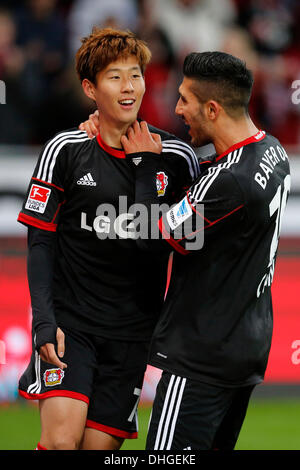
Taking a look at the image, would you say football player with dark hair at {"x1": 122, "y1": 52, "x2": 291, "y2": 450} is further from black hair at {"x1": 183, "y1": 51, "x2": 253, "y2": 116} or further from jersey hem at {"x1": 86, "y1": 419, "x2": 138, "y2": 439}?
jersey hem at {"x1": 86, "y1": 419, "x2": 138, "y2": 439}

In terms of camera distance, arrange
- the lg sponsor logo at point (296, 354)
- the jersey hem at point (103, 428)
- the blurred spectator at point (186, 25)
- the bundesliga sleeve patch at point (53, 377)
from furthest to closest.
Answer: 1. the blurred spectator at point (186, 25)
2. the lg sponsor logo at point (296, 354)
3. the jersey hem at point (103, 428)
4. the bundesliga sleeve patch at point (53, 377)

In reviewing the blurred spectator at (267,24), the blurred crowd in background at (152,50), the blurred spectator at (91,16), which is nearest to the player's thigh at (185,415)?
the blurred crowd in background at (152,50)

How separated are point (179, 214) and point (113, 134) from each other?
2.12ft

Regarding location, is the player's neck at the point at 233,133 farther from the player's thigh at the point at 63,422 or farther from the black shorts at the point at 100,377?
the player's thigh at the point at 63,422

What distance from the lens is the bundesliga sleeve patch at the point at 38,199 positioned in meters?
4.09

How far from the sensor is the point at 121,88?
4.10m

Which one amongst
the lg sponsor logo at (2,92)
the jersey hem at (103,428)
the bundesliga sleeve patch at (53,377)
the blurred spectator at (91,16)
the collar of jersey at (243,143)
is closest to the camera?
the collar of jersey at (243,143)

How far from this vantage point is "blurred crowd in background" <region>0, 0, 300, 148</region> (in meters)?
8.56

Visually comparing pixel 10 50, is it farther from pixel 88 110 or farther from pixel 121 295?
pixel 121 295

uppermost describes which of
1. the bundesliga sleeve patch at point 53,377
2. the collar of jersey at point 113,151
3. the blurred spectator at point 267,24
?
the blurred spectator at point 267,24

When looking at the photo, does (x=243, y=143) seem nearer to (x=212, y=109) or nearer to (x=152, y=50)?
(x=212, y=109)

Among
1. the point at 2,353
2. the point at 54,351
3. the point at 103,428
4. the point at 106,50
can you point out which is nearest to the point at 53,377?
the point at 54,351

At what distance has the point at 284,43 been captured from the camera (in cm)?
1041

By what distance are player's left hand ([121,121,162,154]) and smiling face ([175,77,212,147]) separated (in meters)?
0.21
